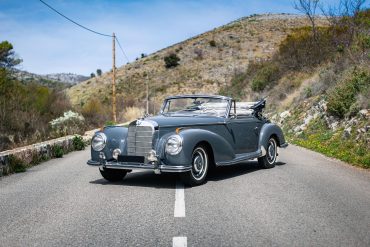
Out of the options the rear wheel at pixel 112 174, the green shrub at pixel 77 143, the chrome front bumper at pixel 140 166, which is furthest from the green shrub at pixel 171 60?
the chrome front bumper at pixel 140 166

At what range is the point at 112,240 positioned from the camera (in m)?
4.95

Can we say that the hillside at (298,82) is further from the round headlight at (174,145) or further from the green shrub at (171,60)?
the round headlight at (174,145)

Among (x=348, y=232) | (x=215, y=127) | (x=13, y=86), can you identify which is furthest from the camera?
(x=13, y=86)

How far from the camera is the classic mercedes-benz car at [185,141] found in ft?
26.5

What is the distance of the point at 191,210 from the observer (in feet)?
20.7

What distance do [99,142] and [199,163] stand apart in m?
1.95

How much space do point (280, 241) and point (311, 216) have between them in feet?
4.05

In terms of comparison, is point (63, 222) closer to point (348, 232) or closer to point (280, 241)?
point (280, 241)

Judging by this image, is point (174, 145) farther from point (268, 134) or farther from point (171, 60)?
point (171, 60)

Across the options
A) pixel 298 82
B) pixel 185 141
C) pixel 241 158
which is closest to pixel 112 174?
pixel 185 141

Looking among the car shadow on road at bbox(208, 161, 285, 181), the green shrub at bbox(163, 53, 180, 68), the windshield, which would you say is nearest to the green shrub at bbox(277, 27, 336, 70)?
the car shadow on road at bbox(208, 161, 285, 181)

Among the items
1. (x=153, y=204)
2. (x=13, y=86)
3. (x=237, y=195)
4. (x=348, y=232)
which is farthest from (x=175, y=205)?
(x=13, y=86)

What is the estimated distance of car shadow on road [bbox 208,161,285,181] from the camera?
950 centimetres

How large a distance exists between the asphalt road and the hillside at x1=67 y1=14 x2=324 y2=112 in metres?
→ 55.7
